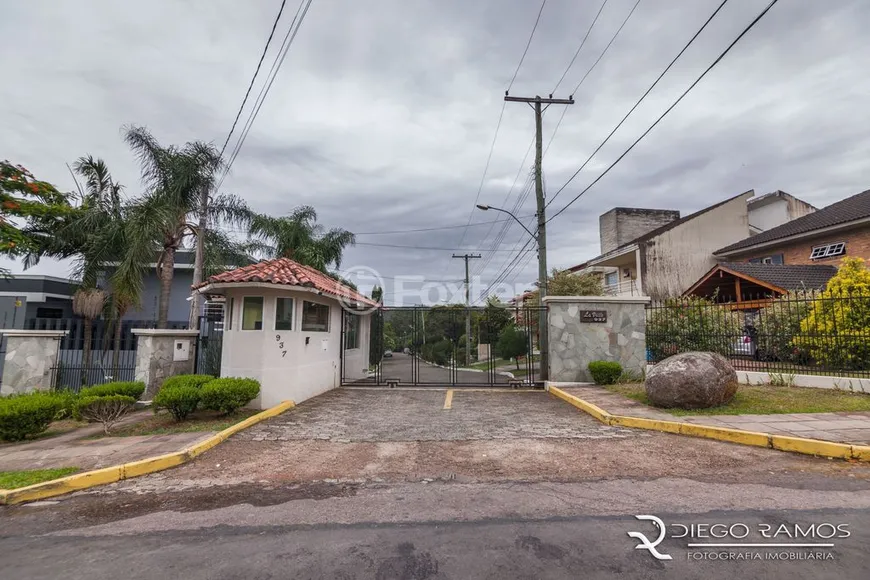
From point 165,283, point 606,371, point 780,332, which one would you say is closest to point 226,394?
point 165,283

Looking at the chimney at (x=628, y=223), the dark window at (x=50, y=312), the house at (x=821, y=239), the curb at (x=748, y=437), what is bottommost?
the curb at (x=748, y=437)

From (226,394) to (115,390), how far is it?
2.71 meters

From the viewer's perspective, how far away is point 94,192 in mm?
15000

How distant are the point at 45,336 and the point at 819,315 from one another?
19.4 meters

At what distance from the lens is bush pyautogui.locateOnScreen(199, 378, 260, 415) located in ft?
25.9

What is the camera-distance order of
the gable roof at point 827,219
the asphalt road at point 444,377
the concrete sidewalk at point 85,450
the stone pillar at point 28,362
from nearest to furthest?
the concrete sidewalk at point 85,450 → the stone pillar at point 28,362 → the asphalt road at point 444,377 → the gable roof at point 827,219

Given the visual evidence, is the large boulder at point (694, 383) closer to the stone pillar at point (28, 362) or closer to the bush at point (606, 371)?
the bush at point (606, 371)

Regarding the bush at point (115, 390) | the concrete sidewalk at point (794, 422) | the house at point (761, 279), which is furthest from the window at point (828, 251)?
the bush at point (115, 390)

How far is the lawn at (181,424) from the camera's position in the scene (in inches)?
291

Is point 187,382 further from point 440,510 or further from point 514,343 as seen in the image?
point 514,343

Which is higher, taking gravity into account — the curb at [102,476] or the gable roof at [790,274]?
the gable roof at [790,274]

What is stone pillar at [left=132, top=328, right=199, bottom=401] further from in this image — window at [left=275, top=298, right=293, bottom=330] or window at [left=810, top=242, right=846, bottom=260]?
window at [left=810, top=242, right=846, bottom=260]

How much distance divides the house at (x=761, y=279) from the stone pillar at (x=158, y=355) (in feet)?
60.0

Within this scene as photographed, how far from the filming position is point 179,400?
7707mm
